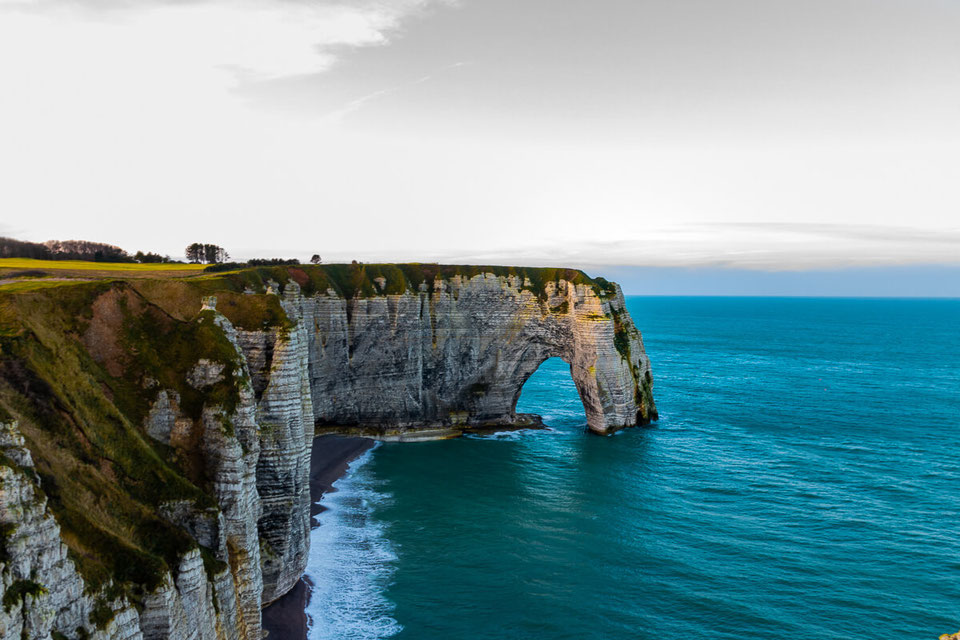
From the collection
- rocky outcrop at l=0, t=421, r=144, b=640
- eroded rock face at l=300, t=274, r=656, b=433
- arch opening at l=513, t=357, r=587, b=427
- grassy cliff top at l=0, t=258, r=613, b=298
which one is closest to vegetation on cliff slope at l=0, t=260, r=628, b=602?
rocky outcrop at l=0, t=421, r=144, b=640

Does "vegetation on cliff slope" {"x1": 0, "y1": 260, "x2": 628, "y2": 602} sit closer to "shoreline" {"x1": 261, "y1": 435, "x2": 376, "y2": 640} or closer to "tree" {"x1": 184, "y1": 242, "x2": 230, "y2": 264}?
"shoreline" {"x1": 261, "y1": 435, "x2": 376, "y2": 640}

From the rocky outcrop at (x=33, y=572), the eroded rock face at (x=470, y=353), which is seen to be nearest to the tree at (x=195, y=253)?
the eroded rock face at (x=470, y=353)

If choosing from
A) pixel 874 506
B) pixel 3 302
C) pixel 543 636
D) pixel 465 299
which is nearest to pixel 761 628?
pixel 543 636

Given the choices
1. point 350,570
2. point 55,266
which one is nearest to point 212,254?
point 55,266

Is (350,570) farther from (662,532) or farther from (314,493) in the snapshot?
(662,532)

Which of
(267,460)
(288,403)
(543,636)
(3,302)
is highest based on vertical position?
(3,302)

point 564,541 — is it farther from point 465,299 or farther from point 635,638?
point 465,299

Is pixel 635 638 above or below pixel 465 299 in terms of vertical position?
below

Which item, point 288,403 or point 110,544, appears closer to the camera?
point 110,544
